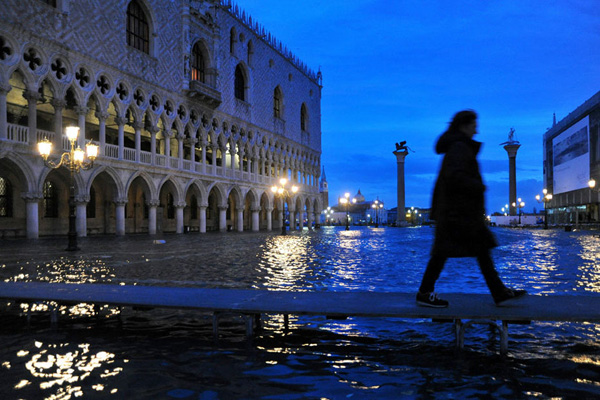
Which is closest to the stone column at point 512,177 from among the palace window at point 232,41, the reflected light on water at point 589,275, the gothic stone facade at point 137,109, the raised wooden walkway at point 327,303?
the gothic stone facade at point 137,109

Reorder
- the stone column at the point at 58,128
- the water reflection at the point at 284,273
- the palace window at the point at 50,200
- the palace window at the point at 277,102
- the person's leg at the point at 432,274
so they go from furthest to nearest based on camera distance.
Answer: the palace window at the point at 277,102
the palace window at the point at 50,200
the stone column at the point at 58,128
the water reflection at the point at 284,273
the person's leg at the point at 432,274

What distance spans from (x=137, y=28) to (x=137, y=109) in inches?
199

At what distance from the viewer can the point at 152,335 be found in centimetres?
409

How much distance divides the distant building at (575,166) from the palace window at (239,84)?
3352 cm

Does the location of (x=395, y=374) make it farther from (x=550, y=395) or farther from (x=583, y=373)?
(x=583, y=373)

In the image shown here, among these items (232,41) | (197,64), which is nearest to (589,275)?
(197,64)

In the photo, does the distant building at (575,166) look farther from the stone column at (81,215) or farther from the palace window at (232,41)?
the stone column at (81,215)

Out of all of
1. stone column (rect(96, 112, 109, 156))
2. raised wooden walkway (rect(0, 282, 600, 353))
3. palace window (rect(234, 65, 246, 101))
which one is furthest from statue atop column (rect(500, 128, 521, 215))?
raised wooden walkway (rect(0, 282, 600, 353))

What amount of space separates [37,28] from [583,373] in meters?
23.7

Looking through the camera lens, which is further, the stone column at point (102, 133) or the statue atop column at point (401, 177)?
the statue atop column at point (401, 177)

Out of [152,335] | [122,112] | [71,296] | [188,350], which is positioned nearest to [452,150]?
[188,350]

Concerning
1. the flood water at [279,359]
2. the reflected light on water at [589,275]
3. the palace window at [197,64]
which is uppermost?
the palace window at [197,64]

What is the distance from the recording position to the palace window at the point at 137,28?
27391 mm

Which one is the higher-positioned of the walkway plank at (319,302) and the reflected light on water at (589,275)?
the walkway plank at (319,302)
